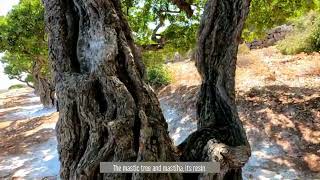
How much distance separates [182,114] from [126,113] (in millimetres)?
8871

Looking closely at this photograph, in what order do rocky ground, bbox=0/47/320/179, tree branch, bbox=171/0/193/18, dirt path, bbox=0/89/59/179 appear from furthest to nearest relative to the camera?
1. tree branch, bbox=171/0/193/18
2. dirt path, bbox=0/89/59/179
3. rocky ground, bbox=0/47/320/179

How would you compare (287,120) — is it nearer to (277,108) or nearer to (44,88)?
(277,108)

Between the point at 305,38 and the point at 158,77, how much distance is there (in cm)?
749

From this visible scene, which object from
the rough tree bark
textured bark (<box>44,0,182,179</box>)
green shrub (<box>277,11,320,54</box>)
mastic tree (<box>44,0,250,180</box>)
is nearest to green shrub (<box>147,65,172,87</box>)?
the rough tree bark

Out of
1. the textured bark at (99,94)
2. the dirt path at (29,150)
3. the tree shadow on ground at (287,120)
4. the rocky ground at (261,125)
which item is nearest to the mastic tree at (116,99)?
the textured bark at (99,94)

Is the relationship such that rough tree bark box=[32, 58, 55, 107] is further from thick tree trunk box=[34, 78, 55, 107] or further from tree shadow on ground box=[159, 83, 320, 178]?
tree shadow on ground box=[159, 83, 320, 178]

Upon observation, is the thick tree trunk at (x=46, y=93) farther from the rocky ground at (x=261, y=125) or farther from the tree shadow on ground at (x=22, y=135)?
the tree shadow on ground at (x=22, y=135)

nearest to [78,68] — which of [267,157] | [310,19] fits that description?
[267,157]

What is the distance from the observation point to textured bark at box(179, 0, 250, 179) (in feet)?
16.1

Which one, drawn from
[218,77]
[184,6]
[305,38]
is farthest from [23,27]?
[305,38]

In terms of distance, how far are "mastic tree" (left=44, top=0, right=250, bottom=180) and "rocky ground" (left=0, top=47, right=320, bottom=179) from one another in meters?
3.05

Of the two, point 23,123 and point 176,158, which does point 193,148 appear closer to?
point 176,158

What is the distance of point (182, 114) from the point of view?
1312 cm

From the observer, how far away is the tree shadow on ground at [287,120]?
8305mm
